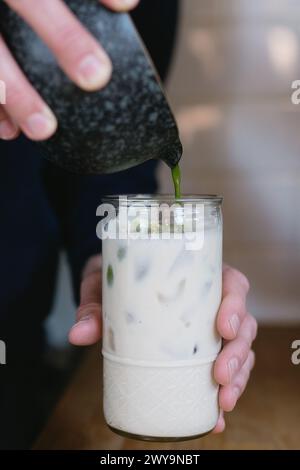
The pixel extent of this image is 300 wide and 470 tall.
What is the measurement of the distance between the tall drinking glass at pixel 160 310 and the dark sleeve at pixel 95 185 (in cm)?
48

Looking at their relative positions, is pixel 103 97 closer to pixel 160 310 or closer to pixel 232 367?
pixel 160 310

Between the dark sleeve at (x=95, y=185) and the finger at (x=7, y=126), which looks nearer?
the finger at (x=7, y=126)

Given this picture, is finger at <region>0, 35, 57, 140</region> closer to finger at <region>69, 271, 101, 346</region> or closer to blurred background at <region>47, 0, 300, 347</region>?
finger at <region>69, 271, 101, 346</region>

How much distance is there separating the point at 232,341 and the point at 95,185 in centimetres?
54

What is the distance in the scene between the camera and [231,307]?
2.62ft

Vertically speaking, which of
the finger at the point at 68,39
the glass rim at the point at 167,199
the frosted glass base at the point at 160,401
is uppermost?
the finger at the point at 68,39

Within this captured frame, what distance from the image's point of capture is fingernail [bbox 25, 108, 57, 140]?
1.88 feet

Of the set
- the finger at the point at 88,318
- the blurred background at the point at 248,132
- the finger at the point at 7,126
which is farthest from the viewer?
the blurred background at the point at 248,132

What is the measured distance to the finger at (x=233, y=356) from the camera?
787 millimetres

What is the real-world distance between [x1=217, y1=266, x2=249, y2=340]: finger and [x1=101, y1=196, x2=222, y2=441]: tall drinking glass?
0.05 ft
